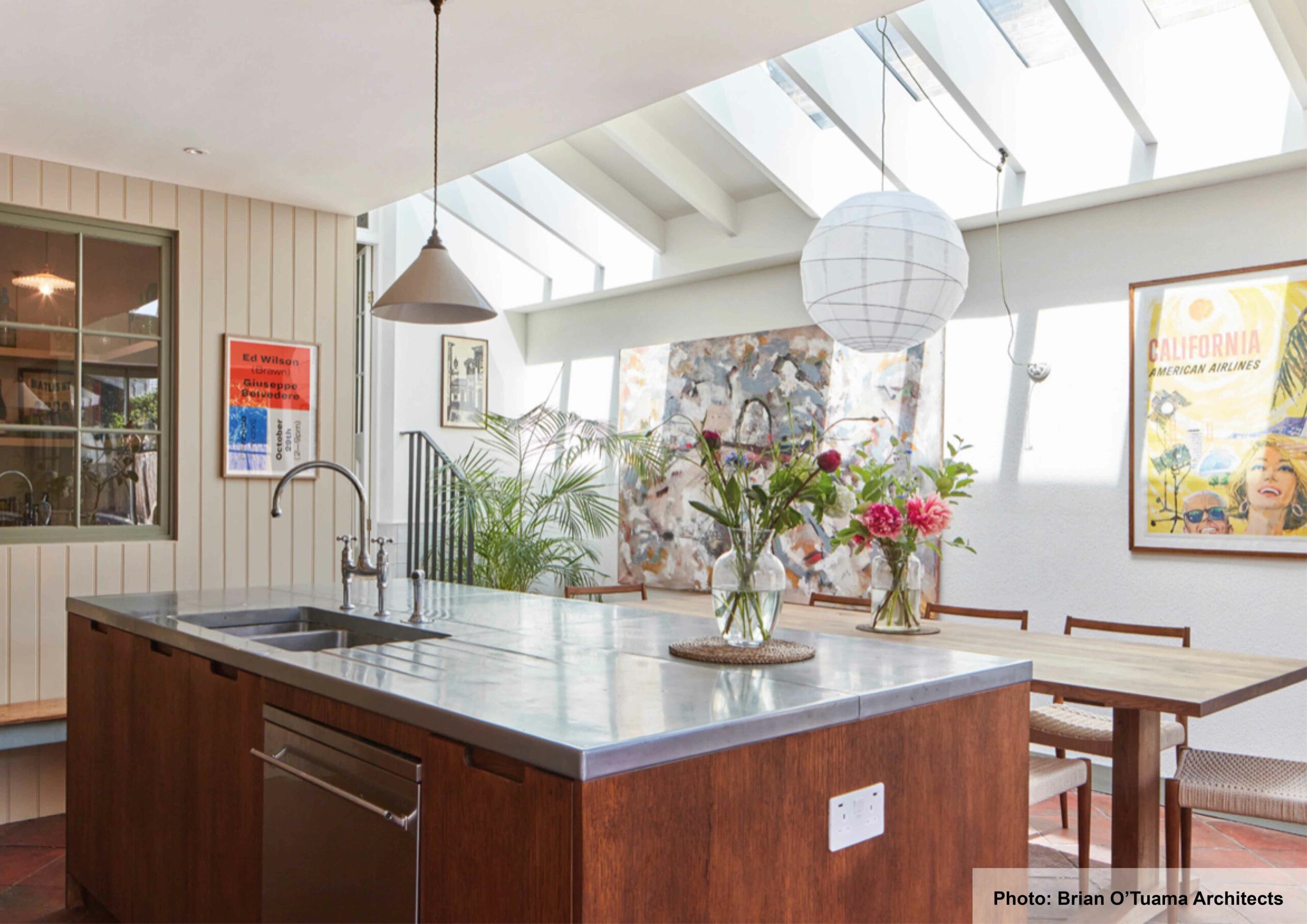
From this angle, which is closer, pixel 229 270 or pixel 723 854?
pixel 723 854

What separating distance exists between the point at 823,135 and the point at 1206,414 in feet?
7.17

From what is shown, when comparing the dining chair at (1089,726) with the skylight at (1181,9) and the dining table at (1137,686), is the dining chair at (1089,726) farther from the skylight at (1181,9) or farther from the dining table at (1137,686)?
the skylight at (1181,9)

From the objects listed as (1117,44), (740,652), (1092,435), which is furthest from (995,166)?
(740,652)

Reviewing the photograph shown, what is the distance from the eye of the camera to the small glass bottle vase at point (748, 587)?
1.87 meters

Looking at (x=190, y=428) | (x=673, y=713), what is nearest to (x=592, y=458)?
(x=190, y=428)

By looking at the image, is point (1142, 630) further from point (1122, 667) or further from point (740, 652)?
point (740, 652)

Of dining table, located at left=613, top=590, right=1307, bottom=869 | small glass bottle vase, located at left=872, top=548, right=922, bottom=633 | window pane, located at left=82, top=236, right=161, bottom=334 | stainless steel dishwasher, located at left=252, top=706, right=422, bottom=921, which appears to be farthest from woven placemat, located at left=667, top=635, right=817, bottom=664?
window pane, located at left=82, top=236, right=161, bottom=334

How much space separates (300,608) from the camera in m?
2.72

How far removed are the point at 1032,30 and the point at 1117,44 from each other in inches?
18.8

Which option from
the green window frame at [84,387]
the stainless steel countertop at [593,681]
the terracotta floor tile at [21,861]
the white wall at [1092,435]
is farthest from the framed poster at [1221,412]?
the terracotta floor tile at [21,861]

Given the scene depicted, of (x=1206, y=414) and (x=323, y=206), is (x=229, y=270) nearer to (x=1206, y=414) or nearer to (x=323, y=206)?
(x=323, y=206)

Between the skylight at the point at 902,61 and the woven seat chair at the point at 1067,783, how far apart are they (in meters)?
2.67

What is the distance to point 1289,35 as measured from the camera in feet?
10.5

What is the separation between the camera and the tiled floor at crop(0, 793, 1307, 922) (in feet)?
9.68
